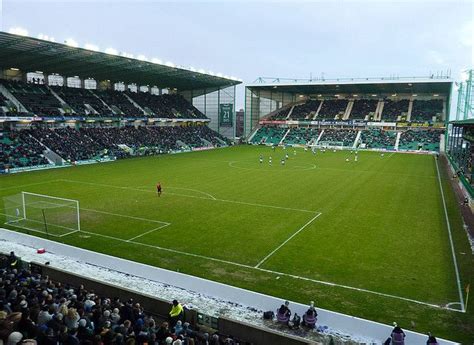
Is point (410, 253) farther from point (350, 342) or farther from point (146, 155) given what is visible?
point (146, 155)

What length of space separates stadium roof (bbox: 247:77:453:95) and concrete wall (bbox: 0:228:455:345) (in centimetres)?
6873

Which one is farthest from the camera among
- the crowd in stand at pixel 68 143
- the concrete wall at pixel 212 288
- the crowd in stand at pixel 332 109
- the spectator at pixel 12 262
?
the crowd in stand at pixel 332 109

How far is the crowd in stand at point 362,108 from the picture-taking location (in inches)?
3314

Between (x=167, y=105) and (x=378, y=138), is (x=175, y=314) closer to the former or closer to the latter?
(x=167, y=105)

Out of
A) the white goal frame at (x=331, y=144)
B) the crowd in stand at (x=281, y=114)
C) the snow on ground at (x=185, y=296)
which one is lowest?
the snow on ground at (x=185, y=296)

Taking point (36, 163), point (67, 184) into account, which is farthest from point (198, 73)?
point (67, 184)

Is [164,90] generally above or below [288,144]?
above

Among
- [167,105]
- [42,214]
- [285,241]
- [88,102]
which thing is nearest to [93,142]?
[88,102]

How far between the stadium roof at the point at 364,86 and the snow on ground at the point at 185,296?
228 ft

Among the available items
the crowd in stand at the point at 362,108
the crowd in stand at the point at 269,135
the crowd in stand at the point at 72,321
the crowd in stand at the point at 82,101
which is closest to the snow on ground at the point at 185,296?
the crowd in stand at the point at 72,321

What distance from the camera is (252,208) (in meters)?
24.9

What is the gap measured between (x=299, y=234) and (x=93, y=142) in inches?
1708

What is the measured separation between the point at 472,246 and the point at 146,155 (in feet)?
156

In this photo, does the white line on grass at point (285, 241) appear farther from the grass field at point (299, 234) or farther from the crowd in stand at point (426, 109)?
the crowd in stand at point (426, 109)
